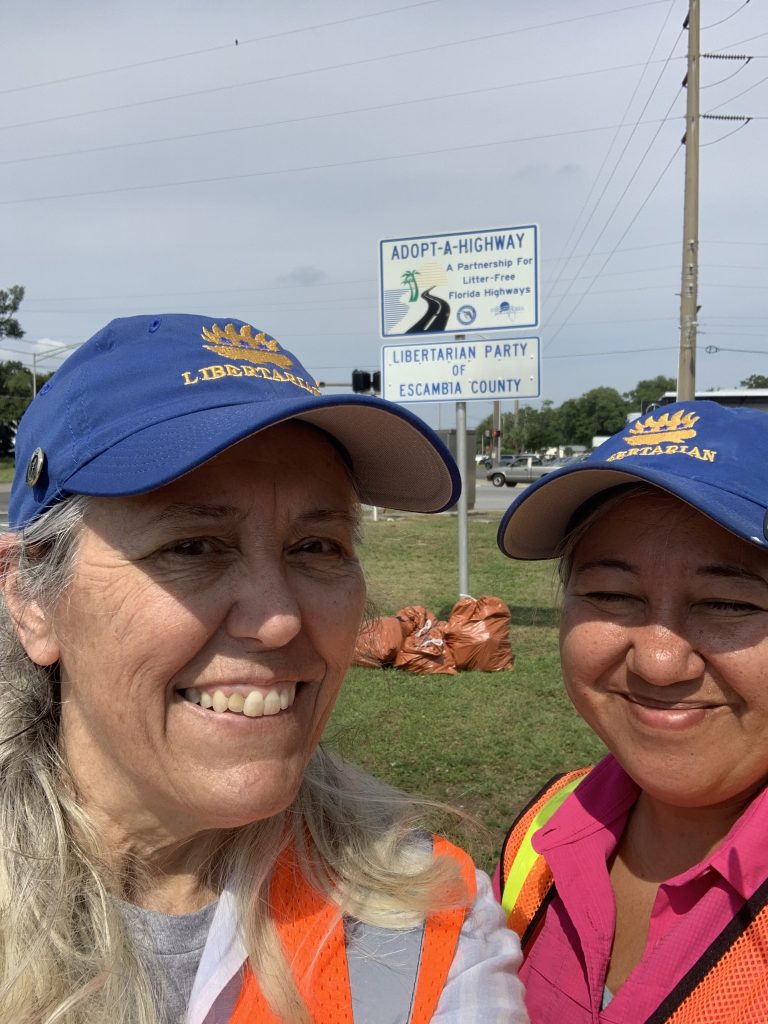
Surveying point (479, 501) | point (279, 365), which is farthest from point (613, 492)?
point (479, 501)

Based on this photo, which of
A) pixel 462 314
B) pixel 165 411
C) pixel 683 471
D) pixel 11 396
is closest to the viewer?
pixel 165 411

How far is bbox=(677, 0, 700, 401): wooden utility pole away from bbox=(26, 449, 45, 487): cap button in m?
19.4

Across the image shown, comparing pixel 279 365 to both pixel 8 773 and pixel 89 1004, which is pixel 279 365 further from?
pixel 89 1004

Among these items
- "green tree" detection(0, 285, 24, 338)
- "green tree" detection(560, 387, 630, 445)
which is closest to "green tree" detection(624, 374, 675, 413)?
"green tree" detection(560, 387, 630, 445)

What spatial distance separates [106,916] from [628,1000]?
2.97ft

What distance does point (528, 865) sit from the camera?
1.91m

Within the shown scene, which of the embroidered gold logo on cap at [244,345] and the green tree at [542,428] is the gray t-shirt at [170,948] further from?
the green tree at [542,428]

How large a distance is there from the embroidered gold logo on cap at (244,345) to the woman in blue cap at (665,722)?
593mm

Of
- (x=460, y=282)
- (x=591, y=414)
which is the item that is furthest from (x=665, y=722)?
(x=591, y=414)

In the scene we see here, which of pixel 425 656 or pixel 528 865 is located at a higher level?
pixel 528 865

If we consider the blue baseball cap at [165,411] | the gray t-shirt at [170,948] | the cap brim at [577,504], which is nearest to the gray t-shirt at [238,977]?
the gray t-shirt at [170,948]

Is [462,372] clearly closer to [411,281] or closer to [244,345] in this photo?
[411,281]

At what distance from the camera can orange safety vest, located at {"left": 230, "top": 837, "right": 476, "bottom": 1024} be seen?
1.24 meters

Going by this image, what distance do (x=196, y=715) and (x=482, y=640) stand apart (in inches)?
219
